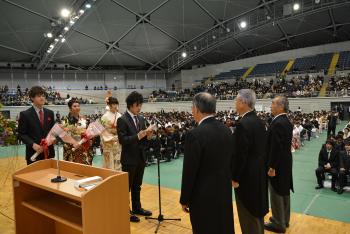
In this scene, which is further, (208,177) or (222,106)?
(222,106)

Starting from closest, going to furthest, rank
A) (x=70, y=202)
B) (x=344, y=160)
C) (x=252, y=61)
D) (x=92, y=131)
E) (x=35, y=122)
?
1. (x=70, y=202)
2. (x=92, y=131)
3. (x=35, y=122)
4. (x=344, y=160)
5. (x=252, y=61)

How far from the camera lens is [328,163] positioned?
19.8 ft

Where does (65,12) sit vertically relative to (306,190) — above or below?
above

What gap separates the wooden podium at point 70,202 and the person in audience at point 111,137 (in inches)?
44.6

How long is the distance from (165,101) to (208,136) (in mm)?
24681

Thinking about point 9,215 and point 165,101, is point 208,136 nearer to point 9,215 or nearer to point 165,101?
point 9,215

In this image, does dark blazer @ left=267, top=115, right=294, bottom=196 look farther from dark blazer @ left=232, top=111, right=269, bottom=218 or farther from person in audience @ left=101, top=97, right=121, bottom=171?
person in audience @ left=101, top=97, right=121, bottom=171

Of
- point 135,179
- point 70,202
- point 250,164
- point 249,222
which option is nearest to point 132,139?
point 135,179

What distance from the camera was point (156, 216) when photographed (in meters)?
4.14

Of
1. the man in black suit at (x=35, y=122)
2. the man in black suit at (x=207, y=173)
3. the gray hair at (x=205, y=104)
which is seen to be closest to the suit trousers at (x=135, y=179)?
the man in black suit at (x=35, y=122)

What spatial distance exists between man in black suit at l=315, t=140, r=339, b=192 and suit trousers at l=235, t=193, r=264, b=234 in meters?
3.55

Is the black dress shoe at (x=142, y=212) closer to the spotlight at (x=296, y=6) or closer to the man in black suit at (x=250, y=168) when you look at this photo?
the man in black suit at (x=250, y=168)

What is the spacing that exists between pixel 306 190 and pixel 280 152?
8.77ft

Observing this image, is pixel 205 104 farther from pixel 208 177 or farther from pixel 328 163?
pixel 328 163
